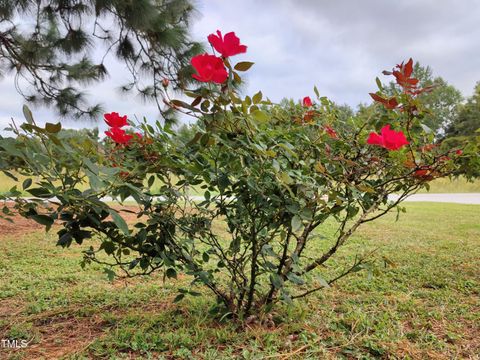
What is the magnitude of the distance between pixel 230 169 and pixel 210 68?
0.40 m

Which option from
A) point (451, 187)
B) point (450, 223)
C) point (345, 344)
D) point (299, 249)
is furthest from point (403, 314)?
point (451, 187)

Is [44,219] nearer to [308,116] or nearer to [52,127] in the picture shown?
[52,127]

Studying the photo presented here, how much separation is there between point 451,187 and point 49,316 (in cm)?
1681

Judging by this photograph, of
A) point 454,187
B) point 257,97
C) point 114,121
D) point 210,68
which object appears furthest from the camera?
point 454,187

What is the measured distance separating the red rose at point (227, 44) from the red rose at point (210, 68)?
0.04 meters

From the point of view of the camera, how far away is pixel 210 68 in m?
0.75

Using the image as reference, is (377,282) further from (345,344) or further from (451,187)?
(451,187)

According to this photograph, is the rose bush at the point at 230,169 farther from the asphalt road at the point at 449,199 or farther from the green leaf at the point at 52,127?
the asphalt road at the point at 449,199

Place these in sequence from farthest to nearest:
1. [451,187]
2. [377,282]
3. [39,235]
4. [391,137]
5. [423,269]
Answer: [451,187] → [39,235] → [423,269] → [377,282] → [391,137]

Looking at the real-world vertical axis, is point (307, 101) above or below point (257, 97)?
above

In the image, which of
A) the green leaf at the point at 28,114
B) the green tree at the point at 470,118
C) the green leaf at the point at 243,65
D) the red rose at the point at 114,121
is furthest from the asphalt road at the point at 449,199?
the green leaf at the point at 28,114

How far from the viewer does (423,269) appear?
246 centimetres

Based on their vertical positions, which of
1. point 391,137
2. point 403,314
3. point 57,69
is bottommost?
point 403,314

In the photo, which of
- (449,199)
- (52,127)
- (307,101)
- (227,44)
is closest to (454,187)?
(449,199)
